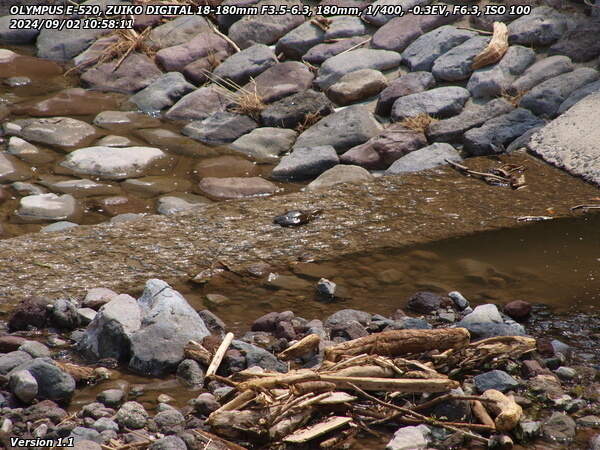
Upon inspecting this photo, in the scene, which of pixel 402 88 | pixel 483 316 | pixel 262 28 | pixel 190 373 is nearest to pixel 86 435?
pixel 190 373

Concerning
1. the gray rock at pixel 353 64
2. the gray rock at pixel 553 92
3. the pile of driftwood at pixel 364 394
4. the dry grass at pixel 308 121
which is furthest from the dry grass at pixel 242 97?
the pile of driftwood at pixel 364 394

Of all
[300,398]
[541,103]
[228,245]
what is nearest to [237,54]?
[541,103]

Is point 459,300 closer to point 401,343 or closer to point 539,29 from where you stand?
point 401,343

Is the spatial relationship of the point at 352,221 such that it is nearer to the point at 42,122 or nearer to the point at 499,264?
the point at 499,264

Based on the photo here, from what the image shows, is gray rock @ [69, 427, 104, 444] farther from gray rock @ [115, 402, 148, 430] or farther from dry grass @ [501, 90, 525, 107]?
dry grass @ [501, 90, 525, 107]

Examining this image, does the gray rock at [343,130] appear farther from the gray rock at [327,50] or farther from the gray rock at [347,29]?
the gray rock at [347,29]

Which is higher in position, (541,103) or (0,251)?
(541,103)

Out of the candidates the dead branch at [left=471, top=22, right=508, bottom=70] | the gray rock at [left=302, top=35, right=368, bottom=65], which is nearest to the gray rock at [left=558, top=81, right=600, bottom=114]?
the dead branch at [left=471, top=22, right=508, bottom=70]
